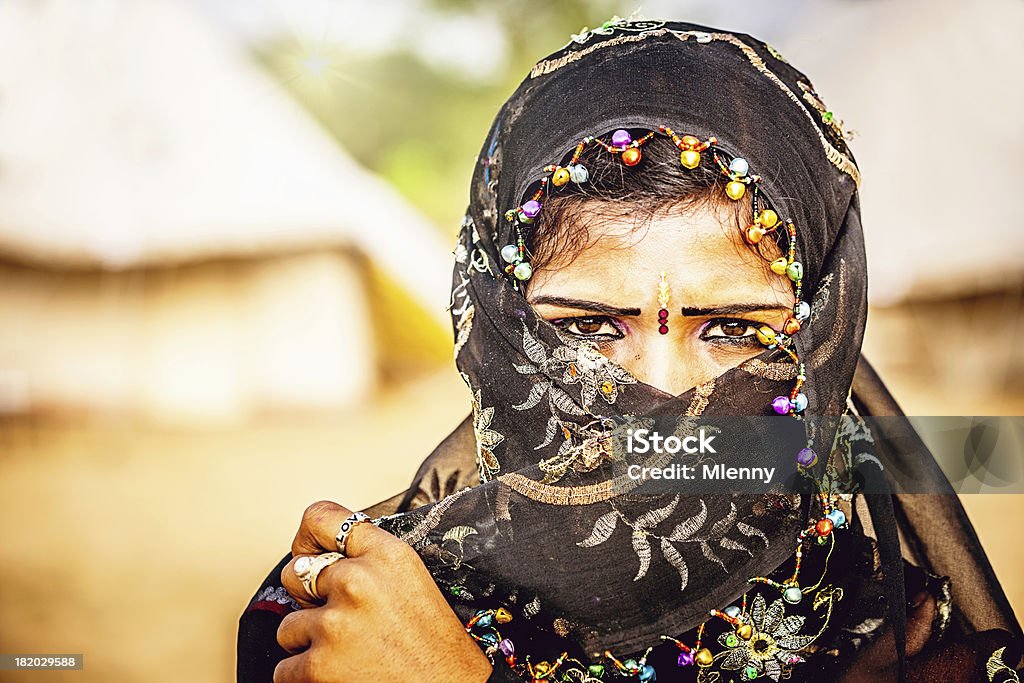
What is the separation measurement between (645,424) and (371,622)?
0.30 meters

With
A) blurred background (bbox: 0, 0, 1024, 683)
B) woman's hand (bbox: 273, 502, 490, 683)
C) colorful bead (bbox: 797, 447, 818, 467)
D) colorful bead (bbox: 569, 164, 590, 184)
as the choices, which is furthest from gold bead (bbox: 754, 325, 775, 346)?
blurred background (bbox: 0, 0, 1024, 683)

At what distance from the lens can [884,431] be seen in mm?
1039

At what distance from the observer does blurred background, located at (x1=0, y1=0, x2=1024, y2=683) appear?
1609mm

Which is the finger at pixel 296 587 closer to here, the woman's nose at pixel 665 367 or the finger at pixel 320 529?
A: the finger at pixel 320 529

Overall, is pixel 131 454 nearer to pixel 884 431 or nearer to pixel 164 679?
pixel 164 679

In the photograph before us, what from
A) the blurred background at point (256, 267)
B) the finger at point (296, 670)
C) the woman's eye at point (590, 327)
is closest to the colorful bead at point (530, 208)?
the woman's eye at point (590, 327)

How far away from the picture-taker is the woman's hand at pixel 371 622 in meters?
0.76

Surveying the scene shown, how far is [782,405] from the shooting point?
0.83 metres

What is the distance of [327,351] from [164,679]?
673 mm

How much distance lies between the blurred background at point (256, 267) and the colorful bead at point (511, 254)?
0.74 metres

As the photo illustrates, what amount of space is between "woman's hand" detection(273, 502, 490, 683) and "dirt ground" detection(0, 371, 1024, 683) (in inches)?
30.6

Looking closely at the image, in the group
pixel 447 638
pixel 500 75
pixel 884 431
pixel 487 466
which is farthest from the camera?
pixel 500 75

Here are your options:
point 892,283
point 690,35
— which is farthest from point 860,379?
point 892,283

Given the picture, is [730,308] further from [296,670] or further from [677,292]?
[296,670]
